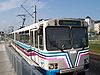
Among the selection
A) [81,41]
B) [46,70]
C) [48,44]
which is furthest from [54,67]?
[81,41]

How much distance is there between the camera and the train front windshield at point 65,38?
11.3 m

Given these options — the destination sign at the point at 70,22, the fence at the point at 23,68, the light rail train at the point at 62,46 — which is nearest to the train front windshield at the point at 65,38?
the light rail train at the point at 62,46

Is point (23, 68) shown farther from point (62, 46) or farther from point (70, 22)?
point (70, 22)

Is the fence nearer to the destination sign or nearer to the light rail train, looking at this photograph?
the light rail train

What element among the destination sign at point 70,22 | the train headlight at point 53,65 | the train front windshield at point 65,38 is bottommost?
the train headlight at point 53,65

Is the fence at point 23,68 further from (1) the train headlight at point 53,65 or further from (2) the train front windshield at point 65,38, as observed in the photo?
(2) the train front windshield at point 65,38

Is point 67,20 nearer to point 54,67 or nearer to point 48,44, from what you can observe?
point 48,44

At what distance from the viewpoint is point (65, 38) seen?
1159 centimetres

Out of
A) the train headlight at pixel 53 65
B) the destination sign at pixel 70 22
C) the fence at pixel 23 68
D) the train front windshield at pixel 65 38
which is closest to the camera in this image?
the fence at pixel 23 68

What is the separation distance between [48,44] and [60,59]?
0.86 m

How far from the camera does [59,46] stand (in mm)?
11398

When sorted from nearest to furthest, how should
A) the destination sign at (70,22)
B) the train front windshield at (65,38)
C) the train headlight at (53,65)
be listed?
1. the train headlight at (53,65)
2. the train front windshield at (65,38)
3. the destination sign at (70,22)

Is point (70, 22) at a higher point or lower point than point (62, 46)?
higher

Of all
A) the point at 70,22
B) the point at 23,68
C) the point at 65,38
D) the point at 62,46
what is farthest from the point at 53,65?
the point at 23,68
